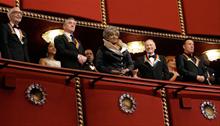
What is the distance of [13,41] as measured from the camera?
310 inches

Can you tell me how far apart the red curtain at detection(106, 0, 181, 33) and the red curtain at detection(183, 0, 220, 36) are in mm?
198

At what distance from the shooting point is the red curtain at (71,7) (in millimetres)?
9312

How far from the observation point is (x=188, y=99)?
28.5ft

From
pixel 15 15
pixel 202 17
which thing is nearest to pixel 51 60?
pixel 15 15

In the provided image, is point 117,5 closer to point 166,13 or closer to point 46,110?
point 166,13

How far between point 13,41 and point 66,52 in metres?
0.60

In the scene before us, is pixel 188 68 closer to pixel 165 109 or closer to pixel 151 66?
pixel 151 66

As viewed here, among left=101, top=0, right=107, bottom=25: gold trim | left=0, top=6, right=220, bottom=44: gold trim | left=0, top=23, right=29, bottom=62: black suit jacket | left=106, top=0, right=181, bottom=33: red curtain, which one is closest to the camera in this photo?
left=0, top=23, right=29, bottom=62: black suit jacket

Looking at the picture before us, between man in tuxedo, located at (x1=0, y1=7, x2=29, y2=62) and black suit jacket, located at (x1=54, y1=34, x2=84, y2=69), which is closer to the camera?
man in tuxedo, located at (x1=0, y1=7, x2=29, y2=62)

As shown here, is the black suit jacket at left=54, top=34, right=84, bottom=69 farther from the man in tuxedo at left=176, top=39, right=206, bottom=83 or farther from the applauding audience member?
the man in tuxedo at left=176, top=39, right=206, bottom=83

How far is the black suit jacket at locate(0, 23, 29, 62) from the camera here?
7.80 m

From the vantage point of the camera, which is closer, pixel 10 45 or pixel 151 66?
pixel 10 45

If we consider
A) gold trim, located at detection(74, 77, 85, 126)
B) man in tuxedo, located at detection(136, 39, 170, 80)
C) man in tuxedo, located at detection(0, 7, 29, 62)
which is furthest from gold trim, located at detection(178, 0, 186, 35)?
man in tuxedo, located at detection(0, 7, 29, 62)

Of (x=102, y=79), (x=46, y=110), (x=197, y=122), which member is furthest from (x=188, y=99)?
(x=46, y=110)
